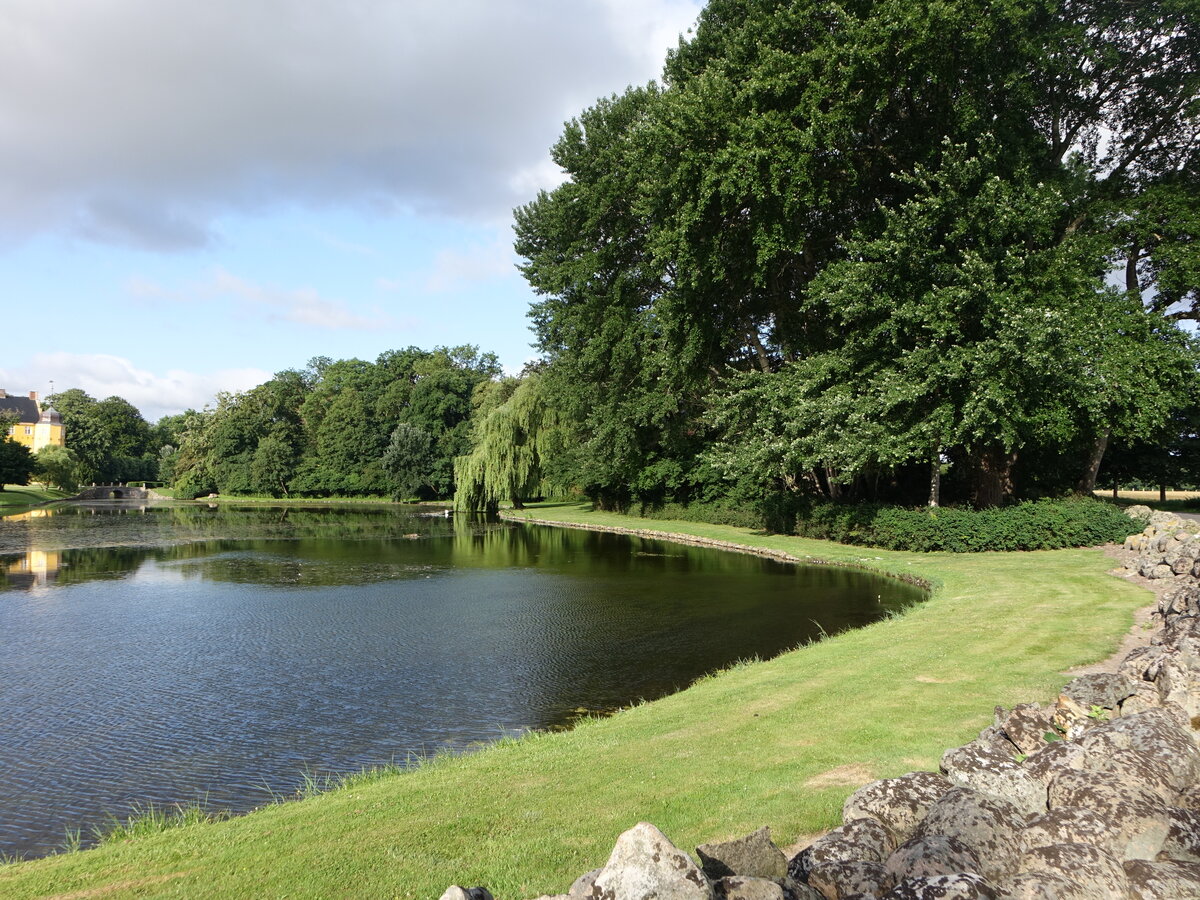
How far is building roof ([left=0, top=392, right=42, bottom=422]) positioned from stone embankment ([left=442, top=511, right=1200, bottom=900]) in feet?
430

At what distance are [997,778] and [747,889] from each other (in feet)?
7.42

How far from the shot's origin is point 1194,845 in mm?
3799

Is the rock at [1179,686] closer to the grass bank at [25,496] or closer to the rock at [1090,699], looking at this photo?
the rock at [1090,699]

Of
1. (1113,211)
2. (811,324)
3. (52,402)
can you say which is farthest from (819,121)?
(52,402)

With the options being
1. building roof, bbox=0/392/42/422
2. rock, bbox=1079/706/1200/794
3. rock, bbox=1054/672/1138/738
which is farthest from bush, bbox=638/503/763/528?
building roof, bbox=0/392/42/422

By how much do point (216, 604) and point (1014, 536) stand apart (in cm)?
2222

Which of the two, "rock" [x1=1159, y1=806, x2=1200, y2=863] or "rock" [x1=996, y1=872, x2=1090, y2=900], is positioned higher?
"rock" [x1=1159, y1=806, x2=1200, y2=863]

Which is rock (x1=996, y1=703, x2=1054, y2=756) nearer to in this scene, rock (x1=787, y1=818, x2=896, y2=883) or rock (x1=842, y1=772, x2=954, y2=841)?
rock (x1=842, y1=772, x2=954, y2=841)

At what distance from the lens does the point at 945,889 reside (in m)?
3.34

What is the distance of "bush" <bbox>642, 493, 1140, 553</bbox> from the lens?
22.6 m

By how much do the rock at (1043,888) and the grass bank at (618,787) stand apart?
187cm

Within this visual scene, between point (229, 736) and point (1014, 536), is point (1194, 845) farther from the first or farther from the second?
point (1014, 536)

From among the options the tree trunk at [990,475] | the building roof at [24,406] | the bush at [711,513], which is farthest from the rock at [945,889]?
the building roof at [24,406]

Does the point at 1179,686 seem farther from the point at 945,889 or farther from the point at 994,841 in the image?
the point at 945,889
